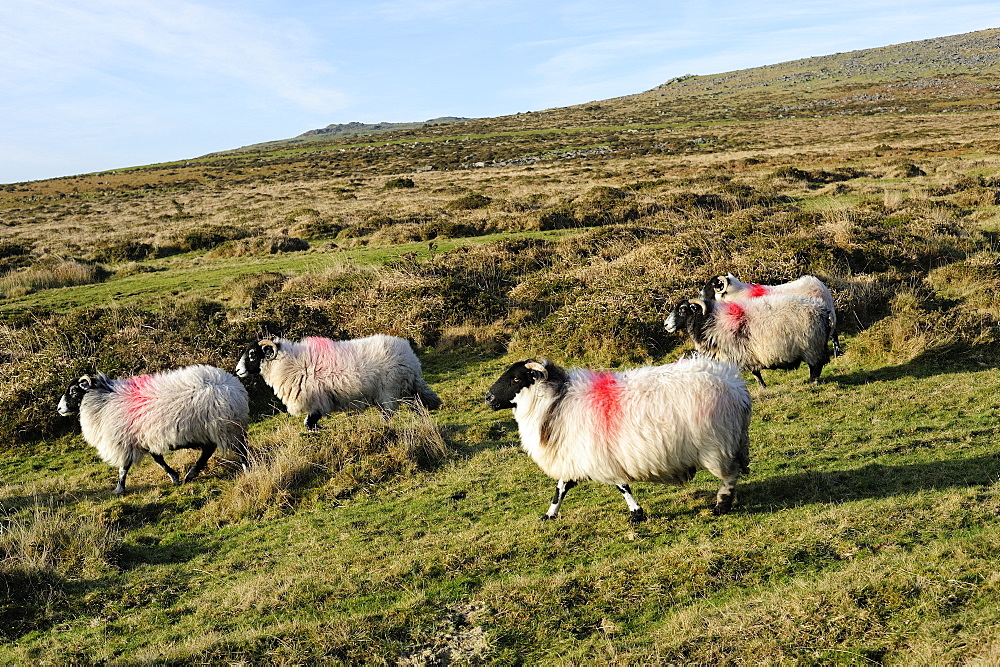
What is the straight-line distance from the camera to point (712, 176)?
1393 inches

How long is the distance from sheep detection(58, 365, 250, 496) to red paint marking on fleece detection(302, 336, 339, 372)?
134cm

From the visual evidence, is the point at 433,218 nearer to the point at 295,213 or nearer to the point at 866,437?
the point at 295,213

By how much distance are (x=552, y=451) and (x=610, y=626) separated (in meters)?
2.12

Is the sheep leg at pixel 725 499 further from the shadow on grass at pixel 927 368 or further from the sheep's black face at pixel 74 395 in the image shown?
the sheep's black face at pixel 74 395

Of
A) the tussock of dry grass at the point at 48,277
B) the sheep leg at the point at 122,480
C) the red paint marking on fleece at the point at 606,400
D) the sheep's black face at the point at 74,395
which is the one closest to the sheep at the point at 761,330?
the red paint marking on fleece at the point at 606,400

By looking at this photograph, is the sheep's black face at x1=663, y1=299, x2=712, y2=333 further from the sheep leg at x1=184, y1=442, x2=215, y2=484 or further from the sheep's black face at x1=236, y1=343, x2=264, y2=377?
the sheep leg at x1=184, y1=442, x2=215, y2=484

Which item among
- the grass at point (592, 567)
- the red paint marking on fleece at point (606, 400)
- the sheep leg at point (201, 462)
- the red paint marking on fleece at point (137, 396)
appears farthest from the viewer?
the sheep leg at point (201, 462)

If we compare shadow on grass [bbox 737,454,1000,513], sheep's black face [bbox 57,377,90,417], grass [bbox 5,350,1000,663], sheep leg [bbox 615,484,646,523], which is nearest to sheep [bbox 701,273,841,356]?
grass [bbox 5,350,1000,663]

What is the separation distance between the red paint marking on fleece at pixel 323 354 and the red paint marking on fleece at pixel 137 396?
242 centimetres

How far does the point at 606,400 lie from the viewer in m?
6.57

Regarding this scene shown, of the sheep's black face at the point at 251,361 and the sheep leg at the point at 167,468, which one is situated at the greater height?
the sheep's black face at the point at 251,361

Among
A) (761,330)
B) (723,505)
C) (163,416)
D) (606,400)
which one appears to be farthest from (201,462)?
(761,330)

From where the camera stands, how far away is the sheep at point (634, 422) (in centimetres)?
616

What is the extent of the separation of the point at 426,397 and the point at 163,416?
13.4 ft
